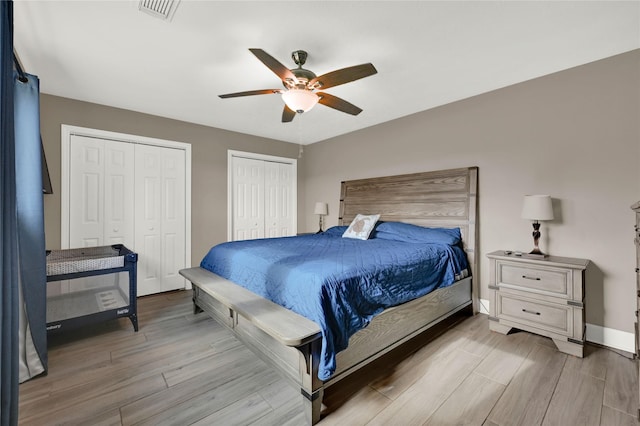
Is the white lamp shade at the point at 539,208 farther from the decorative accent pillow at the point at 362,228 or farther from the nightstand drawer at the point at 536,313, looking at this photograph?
the decorative accent pillow at the point at 362,228

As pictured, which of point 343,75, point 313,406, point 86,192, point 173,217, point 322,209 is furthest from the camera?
point 322,209

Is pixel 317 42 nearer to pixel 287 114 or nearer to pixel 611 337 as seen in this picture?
pixel 287 114

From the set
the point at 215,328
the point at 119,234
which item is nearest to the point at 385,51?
the point at 215,328

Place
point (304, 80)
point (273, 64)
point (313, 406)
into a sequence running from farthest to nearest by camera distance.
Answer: point (304, 80), point (273, 64), point (313, 406)

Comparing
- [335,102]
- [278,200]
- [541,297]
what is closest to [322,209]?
[278,200]

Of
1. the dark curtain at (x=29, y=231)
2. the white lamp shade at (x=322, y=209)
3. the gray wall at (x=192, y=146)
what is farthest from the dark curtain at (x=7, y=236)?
the white lamp shade at (x=322, y=209)

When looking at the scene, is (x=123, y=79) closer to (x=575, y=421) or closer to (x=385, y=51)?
(x=385, y=51)

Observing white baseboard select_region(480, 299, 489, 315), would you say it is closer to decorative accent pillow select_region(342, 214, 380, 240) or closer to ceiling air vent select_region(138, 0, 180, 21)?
decorative accent pillow select_region(342, 214, 380, 240)

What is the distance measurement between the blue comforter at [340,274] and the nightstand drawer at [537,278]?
1.41 feet

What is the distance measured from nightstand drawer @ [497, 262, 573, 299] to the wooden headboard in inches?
21.3

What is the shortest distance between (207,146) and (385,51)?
3.03 meters

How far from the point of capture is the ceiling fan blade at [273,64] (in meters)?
1.80

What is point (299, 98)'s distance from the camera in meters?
2.22

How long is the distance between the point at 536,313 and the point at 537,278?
0.30 metres
